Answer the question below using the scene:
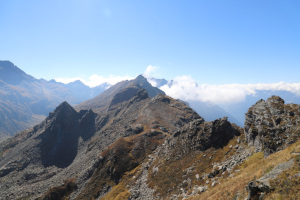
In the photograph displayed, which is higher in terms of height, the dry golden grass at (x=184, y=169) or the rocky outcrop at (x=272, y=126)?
the rocky outcrop at (x=272, y=126)

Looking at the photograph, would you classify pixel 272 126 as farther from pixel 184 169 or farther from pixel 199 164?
pixel 184 169

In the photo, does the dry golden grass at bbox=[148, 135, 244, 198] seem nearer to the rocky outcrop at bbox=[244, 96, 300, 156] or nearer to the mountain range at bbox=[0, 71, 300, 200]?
the mountain range at bbox=[0, 71, 300, 200]

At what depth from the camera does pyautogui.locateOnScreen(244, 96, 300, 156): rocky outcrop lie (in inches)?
1509

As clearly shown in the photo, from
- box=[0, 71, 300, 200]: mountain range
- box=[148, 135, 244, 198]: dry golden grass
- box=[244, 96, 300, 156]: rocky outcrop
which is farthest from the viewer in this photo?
box=[148, 135, 244, 198]: dry golden grass

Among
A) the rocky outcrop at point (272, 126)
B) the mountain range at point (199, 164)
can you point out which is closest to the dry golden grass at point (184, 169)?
the mountain range at point (199, 164)

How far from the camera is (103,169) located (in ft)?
309

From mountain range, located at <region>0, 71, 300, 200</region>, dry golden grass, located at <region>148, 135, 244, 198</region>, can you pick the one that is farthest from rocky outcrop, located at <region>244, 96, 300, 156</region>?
dry golden grass, located at <region>148, 135, 244, 198</region>

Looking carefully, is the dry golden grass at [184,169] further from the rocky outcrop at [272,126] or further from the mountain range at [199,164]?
the rocky outcrop at [272,126]

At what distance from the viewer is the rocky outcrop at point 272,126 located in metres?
38.3

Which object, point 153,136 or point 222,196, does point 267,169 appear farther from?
point 153,136

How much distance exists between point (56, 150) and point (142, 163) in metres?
153

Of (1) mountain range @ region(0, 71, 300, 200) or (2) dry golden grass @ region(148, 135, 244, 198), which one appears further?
(2) dry golden grass @ region(148, 135, 244, 198)

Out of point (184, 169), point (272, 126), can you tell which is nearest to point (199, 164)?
point (184, 169)

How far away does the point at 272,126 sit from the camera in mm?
44562
